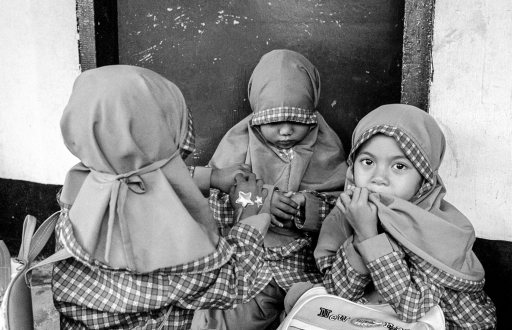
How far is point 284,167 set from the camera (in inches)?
113

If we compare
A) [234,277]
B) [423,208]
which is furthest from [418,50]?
[234,277]

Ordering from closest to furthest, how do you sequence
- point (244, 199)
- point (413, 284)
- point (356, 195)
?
1. point (413, 284)
2. point (356, 195)
3. point (244, 199)

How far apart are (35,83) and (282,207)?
7.67 ft

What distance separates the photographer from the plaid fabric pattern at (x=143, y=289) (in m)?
1.77

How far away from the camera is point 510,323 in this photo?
2.69 m

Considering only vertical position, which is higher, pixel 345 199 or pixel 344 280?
pixel 345 199

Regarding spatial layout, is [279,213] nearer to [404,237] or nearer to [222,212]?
[222,212]

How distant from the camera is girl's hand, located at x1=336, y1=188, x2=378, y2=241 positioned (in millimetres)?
2145

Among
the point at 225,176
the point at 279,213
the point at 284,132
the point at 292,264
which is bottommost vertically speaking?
the point at 292,264

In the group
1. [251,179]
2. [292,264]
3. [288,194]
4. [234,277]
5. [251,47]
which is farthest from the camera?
[251,47]

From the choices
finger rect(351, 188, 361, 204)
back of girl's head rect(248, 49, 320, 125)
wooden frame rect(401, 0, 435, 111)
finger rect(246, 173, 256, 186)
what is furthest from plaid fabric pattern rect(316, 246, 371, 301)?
wooden frame rect(401, 0, 435, 111)

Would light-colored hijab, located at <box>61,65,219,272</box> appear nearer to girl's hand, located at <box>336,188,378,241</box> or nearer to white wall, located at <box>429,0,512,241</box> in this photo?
girl's hand, located at <box>336,188,378,241</box>

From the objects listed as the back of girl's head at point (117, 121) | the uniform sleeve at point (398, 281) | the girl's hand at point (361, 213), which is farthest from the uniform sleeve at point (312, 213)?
the back of girl's head at point (117, 121)

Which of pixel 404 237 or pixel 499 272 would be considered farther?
pixel 499 272
